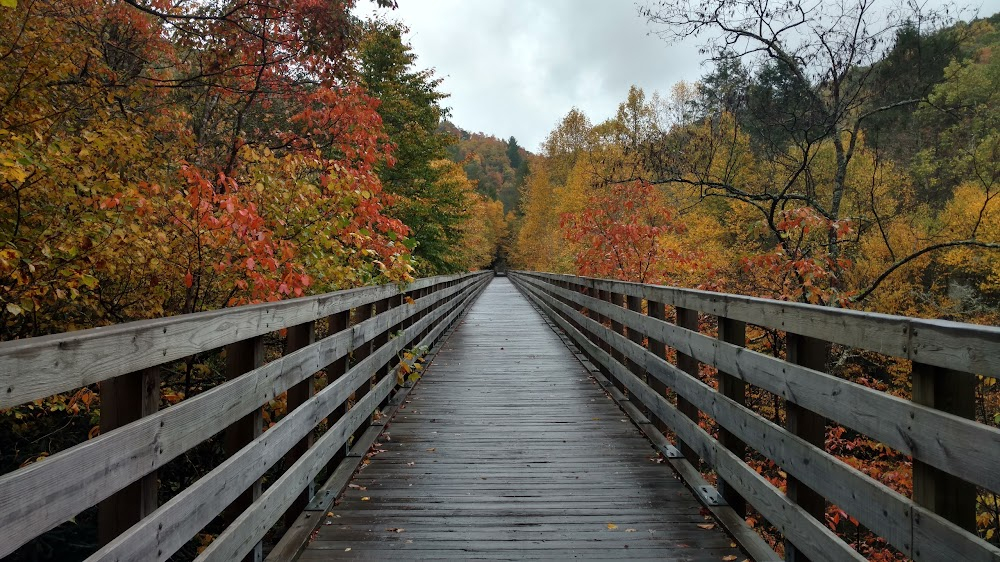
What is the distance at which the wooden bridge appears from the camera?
5.41 feet

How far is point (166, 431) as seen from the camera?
6.21ft

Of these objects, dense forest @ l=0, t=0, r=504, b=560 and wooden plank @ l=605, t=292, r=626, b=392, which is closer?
dense forest @ l=0, t=0, r=504, b=560

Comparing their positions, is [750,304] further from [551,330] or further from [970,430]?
[551,330]

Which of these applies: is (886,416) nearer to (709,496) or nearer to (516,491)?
(709,496)

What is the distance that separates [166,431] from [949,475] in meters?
2.46

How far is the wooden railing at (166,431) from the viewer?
1382mm

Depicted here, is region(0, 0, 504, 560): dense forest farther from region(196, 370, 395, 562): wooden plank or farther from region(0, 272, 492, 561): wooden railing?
region(0, 272, 492, 561): wooden railing

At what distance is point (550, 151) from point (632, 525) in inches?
1772

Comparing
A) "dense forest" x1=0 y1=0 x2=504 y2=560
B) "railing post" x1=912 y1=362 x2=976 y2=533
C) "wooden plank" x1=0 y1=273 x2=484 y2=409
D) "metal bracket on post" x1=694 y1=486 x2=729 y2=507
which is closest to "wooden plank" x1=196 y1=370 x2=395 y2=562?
"wooden plank" x1=0 y1=273 x2=484 y2=409

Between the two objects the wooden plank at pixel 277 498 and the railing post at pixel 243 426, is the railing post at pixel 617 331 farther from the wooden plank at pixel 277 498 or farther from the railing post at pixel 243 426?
the railing post at pixel 243 426

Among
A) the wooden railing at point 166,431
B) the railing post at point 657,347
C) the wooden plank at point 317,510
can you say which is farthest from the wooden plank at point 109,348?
the railing post at point 657,347

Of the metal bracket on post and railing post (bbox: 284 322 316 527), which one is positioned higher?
railing post (bbox: 284 322 316 527)

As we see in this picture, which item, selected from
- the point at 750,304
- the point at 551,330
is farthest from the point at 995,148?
the point at 750,304

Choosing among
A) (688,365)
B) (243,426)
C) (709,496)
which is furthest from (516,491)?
(243,426)
